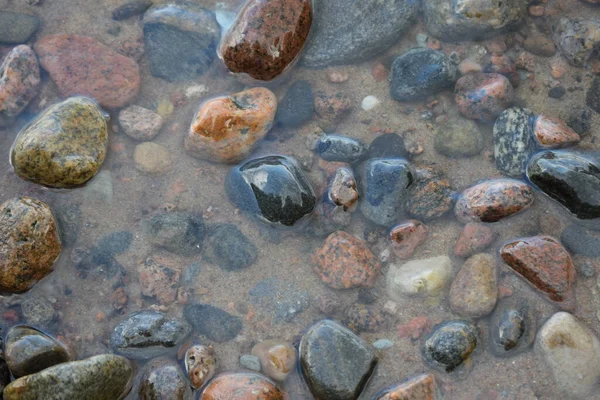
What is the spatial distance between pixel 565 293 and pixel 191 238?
8.52 feet

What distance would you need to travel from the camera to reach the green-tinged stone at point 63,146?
3479 millimetres

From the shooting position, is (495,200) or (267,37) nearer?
(495,200)

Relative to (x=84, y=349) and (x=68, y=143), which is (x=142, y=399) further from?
(x=68, y=143)

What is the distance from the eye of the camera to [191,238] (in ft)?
12.0

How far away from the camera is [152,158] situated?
3.86 m

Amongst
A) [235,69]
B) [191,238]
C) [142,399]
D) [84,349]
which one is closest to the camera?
[142,399]

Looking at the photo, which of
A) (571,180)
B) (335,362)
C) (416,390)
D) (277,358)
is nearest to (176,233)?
(277,358)

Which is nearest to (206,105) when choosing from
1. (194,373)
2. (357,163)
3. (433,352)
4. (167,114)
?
(167,114)

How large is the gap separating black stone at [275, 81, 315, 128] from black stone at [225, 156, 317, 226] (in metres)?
0.36

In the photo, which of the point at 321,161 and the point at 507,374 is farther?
the point at 321,161

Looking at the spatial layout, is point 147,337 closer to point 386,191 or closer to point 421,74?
point 386,191

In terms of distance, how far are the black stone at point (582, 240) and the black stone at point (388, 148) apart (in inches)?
48.7

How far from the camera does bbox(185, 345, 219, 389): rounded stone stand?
3.22 meters

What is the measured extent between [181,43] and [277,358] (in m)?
2.61
